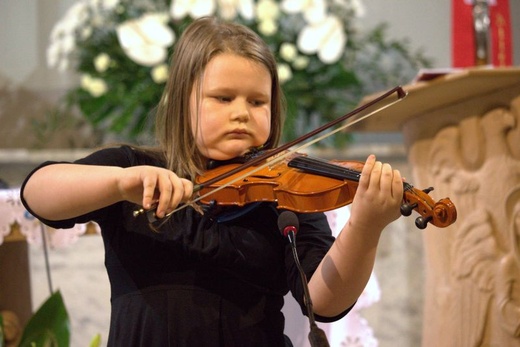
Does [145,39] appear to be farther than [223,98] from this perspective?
Yes

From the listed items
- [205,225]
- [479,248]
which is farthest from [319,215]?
[479,248]

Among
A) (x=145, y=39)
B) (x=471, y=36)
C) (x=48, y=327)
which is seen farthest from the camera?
(x=145, y=39)

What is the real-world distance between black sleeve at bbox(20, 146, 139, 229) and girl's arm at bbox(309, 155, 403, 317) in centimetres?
37

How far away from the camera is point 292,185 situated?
129 cm

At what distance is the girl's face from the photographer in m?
1.31

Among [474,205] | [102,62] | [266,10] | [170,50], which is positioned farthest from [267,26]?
[474,205]

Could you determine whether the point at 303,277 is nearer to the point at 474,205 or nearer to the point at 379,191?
the point at 379,191

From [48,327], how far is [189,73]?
85 cm

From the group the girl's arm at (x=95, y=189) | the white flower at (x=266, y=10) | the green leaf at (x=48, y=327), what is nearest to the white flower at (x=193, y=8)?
the white flower at (x=266, y=10)

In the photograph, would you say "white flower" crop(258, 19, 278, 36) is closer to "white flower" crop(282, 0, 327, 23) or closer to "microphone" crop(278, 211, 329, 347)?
"white flower" crop(282, 0, 327, 23)

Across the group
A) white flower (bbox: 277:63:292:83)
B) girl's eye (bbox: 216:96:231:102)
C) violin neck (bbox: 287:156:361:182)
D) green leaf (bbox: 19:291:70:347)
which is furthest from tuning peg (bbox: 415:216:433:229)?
white flower (bbox: 277:63:292:83)

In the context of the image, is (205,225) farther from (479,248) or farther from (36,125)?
(36,125)

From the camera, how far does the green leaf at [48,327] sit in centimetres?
186

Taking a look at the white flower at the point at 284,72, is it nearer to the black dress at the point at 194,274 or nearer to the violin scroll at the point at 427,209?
the black dress at the point at 194,274
